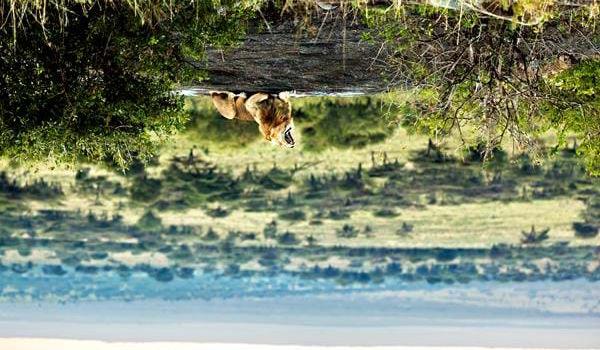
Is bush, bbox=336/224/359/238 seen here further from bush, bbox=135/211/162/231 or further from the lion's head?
the lion's head

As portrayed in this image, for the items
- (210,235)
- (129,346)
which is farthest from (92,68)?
(129,346)

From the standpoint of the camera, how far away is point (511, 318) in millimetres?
23891

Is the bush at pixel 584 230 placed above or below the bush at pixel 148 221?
below

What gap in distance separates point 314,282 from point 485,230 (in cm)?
490

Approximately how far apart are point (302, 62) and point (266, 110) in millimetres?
1020

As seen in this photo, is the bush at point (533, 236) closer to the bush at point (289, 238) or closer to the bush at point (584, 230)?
the bush at point (584, 230)

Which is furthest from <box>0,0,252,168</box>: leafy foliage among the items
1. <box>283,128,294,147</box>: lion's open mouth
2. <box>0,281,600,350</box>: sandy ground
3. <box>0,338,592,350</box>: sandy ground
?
<box>0,338,592,350</box>: sandy ground

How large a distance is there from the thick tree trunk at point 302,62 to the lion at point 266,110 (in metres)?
0.09

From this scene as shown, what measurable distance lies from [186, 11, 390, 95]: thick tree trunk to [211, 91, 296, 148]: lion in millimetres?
94

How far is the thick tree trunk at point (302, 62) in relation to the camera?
6.69 metres

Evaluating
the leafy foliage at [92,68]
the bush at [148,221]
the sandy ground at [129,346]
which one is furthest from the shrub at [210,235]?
the leafy foliage at [92,68]

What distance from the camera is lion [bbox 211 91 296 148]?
8234mm

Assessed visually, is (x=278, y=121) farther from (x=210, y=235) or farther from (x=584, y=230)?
(x=584, y=230)

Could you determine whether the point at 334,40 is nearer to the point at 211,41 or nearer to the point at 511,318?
the point at 211,41
